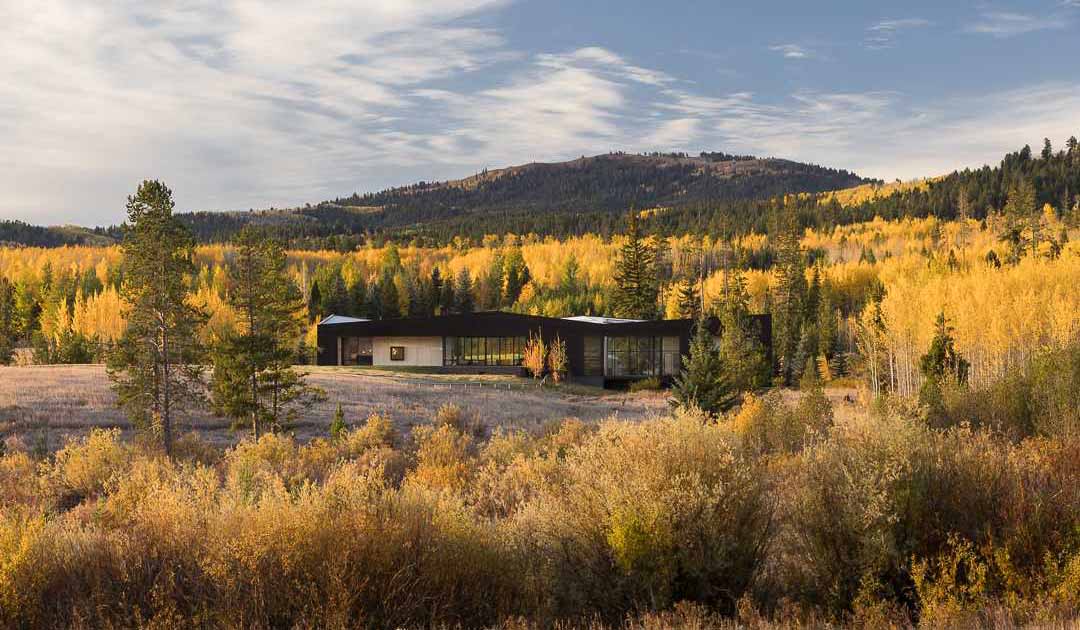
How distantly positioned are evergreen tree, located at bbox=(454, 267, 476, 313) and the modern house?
4051 centimetres

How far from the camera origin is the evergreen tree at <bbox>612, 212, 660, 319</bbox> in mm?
77062

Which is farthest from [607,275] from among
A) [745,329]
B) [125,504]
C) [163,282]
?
[125,504]

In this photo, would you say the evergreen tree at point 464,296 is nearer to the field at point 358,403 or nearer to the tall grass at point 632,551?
the field at point 358,403

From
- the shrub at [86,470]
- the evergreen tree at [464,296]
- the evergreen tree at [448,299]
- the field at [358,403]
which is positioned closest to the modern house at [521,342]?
the field at [358,403]

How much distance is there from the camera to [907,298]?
2151 inches

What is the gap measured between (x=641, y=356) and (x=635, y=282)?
60.7 feet

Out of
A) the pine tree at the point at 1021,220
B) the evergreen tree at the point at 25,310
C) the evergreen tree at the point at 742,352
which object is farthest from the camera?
the evergreen tree at the point at 25,310

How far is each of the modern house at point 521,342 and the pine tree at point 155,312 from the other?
37.6m

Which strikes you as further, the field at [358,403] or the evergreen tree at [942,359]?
the evergreen tree at [942,359]

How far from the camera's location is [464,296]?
347 ft

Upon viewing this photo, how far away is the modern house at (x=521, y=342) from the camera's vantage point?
6022 centimetres

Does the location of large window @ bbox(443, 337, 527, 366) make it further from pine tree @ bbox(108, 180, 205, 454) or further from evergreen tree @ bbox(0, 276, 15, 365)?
evergreen tree @ bbox(0, 276, 15, 365)

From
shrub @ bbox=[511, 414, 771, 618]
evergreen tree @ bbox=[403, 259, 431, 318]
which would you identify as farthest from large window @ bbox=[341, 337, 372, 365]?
shrub @ bbox=[511, 414, 771, 618]

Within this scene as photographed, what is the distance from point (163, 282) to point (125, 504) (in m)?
13.7
